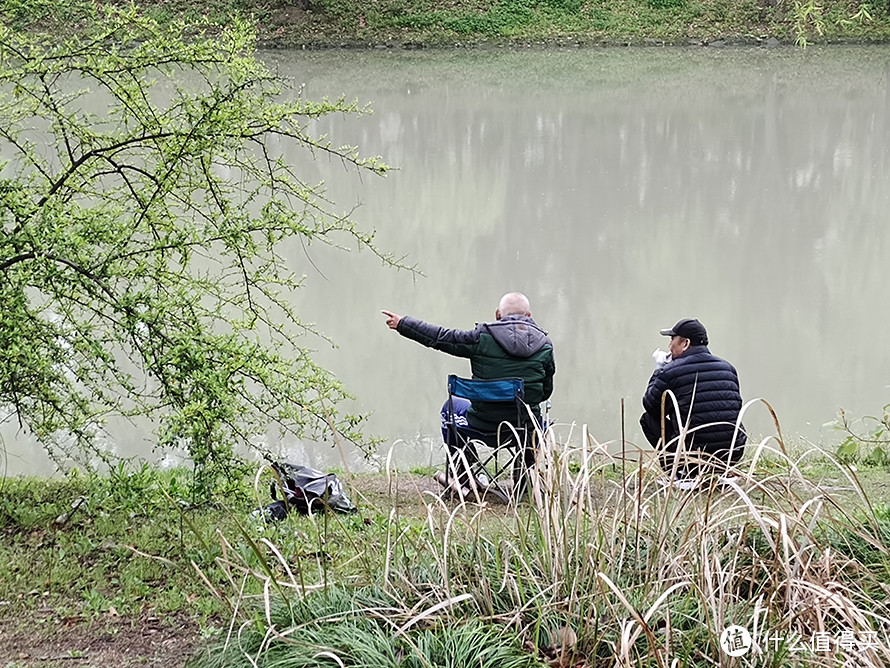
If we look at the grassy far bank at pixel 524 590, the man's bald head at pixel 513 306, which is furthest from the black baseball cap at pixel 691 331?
the grassy far bank at pixel 524 590

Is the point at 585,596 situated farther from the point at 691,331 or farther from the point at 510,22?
the point at 510,22

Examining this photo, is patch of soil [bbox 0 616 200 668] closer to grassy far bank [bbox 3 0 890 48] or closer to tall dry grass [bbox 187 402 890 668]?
tall dry grass [bbox 187 402 890 668]

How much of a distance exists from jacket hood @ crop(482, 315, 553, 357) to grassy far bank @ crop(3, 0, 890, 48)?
21569 mm

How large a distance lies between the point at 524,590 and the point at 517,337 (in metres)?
2.40

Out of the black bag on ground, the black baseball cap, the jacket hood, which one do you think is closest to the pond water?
the black bag on ground

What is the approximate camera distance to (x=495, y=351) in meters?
5.23

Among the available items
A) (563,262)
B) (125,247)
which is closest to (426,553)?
(125,247)

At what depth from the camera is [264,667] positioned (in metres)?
2.72

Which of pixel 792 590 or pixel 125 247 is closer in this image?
pixel 792 590

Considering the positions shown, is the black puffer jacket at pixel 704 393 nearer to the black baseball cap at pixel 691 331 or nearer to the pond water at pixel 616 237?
the black baseball cap at pixel 691 331

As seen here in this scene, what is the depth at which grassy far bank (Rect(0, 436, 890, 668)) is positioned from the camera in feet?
8.85

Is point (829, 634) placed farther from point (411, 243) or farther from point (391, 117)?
point (391, 117)

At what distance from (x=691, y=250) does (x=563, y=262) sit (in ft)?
4.33

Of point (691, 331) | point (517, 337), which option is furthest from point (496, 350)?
point (691, 331)
